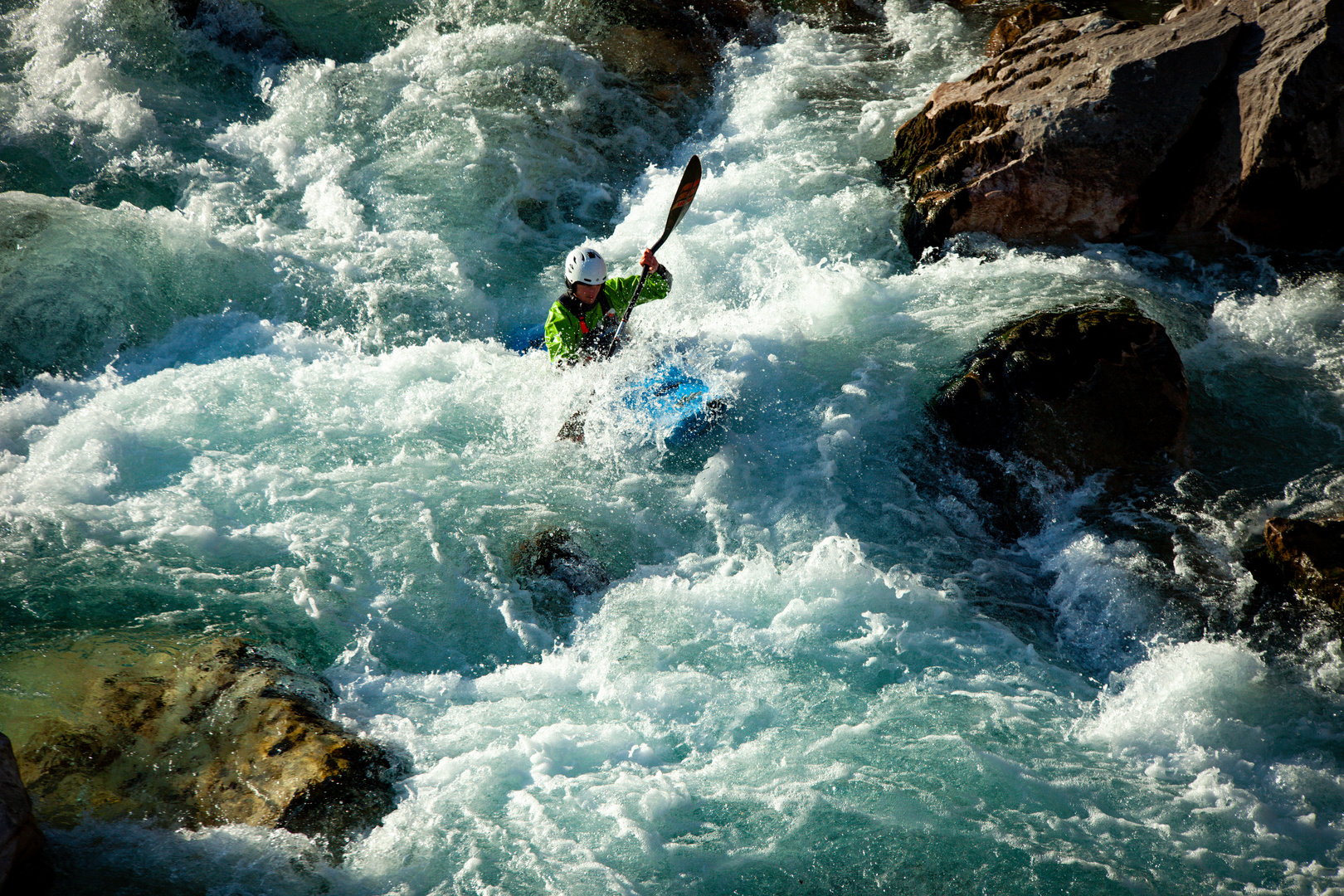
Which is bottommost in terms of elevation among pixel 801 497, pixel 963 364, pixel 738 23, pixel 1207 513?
pixel 801 497

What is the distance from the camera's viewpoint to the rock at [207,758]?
11.6 feet

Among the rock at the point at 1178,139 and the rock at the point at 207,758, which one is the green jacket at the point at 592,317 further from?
the rock at the point at 207,758

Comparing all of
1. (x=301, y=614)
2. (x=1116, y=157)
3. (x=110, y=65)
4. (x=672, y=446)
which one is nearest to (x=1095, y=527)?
(x=672, y=446)

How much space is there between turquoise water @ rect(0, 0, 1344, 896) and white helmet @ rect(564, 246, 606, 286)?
0.61 meters

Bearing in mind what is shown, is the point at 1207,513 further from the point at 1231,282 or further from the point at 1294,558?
the point at 1231,282

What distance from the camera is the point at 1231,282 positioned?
619cm

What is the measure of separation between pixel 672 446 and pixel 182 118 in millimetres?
6645

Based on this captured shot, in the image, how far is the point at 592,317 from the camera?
6156mm

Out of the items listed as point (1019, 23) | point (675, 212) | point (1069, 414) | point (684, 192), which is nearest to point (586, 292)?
point (675, 212)

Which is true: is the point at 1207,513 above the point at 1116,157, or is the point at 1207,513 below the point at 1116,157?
below

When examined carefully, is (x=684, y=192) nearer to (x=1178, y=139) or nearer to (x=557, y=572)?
(x=557, y=572)

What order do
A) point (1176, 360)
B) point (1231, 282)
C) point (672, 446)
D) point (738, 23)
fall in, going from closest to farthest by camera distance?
point (1176, 360) < point (672, 446) < point (1231, 282) < point (738, 23)

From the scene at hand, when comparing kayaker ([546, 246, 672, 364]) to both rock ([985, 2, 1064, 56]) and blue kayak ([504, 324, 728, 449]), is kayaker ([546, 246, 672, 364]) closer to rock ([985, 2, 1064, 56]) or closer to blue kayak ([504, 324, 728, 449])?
blue kayak ([504, 324, 728, 449])

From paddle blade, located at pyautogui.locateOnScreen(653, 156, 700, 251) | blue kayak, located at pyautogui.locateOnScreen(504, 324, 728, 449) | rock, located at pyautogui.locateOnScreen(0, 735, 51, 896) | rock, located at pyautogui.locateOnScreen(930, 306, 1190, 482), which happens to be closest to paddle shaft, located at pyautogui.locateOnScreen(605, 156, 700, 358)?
paddle blade, located at pyautogui.locateOnScreen(653, 156, 700, 251)
